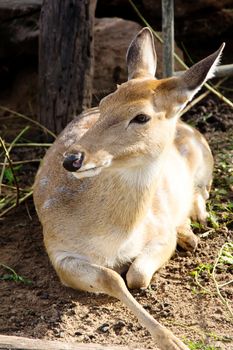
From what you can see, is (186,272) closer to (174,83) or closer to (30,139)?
(174,83)

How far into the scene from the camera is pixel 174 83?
5699 mm

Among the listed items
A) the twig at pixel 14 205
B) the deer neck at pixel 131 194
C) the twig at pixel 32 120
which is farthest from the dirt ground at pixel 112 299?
the twig at pixel 32 120

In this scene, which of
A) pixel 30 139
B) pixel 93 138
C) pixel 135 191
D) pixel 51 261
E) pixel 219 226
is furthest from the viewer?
pixel 30 139

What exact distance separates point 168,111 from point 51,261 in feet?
4.58

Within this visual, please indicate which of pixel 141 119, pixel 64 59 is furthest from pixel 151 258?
pixel 64 59

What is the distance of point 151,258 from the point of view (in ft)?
20.6

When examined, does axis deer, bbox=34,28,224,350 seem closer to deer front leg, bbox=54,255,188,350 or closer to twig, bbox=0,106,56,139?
deer front leg, bbox=54,255,188,350

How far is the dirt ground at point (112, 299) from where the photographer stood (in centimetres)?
557

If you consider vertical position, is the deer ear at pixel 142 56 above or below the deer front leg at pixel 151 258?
above

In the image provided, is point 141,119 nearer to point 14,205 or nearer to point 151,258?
point 151,258

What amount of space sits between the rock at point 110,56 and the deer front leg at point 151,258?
2769 millimetres

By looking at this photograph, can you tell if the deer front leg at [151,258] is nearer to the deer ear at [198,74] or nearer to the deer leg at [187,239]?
the deer leg at [187,239]

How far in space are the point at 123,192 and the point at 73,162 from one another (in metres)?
0.74

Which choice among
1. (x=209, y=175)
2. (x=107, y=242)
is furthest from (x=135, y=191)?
(x=209, y=175)
